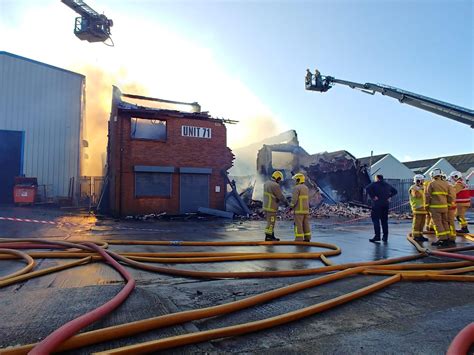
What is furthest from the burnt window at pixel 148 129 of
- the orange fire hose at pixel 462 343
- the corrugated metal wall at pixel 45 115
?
the orange fire hose at pixel 462 343

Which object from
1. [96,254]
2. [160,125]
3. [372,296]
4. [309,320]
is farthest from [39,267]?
[160,125]

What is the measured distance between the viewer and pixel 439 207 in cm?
696

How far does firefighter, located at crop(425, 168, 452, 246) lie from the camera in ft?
22.9

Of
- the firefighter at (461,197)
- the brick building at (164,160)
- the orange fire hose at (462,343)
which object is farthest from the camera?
the brick building at (164,160)

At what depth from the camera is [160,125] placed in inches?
576

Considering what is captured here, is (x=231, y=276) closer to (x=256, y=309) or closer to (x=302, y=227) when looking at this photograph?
(x=256, y=309)

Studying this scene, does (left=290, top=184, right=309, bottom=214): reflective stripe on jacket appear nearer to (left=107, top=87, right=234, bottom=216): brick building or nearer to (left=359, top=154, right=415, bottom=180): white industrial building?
(left=107, top=87, right=234, bottom=216): brick building

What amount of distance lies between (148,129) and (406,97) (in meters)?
10.1

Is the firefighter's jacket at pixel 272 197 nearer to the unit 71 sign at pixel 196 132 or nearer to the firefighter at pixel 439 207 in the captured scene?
the firefighter at pixel 439 207

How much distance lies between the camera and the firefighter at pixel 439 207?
274 inches

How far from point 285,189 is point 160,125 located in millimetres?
7998

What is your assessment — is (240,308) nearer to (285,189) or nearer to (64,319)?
(64,319)

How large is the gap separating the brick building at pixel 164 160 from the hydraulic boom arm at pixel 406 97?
438 centimetres

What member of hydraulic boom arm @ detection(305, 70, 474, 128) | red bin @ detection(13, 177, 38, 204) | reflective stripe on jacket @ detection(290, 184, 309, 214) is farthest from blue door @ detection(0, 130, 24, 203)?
reflective stripe on jacket @ detection(290, 184, 309, 214)
